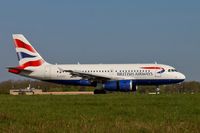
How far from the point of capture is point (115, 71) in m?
54.2

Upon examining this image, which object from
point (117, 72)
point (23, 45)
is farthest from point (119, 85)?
point (23, 45)

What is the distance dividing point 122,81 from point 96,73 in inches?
157

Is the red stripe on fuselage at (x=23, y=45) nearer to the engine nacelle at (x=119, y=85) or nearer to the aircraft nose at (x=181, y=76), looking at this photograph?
the engine nacelle at (x=119, y=85)

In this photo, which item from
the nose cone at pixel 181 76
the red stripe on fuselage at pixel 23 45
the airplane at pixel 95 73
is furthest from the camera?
the red stripe on fuselage at pixel 23 45

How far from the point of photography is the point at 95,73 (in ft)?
179

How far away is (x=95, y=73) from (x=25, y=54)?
9.04 metres

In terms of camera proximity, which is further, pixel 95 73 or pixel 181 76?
pixel 95 73

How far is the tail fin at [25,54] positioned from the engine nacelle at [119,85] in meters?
9.48

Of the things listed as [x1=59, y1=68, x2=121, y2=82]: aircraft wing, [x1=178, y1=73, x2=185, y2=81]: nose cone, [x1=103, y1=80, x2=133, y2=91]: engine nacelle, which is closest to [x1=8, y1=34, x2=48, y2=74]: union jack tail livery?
[x1=59, y1=68, x2=121, y2=82]: aircraft wing

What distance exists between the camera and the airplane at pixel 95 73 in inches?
2068

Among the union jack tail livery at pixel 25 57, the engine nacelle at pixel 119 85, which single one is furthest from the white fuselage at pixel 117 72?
the engine nacelle at pixel 119 85

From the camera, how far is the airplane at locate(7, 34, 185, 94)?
172ft

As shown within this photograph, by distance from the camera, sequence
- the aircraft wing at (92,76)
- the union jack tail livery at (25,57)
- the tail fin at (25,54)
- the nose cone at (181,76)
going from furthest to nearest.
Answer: the tail fin at (25,54)
the union jack tail livery at (25,57)
the nose cone at (181,76)
the aircraft wing at (92,76)

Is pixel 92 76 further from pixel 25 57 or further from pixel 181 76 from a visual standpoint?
pixel 181 76
